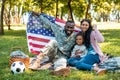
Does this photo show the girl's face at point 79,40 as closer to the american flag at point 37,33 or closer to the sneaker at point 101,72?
the sneaker at point 101,72

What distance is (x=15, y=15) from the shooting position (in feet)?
226

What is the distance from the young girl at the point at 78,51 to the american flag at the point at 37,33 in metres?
1.66

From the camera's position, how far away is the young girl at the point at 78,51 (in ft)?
30.9

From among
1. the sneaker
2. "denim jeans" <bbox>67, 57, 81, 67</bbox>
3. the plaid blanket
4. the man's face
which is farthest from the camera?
the man's face

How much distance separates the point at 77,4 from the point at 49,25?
84.1ft

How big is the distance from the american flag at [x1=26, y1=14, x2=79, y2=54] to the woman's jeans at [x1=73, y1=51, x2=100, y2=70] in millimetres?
2156

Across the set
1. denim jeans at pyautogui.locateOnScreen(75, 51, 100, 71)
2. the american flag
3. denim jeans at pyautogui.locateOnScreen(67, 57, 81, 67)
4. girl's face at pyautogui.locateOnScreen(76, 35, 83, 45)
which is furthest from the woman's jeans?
the american flag

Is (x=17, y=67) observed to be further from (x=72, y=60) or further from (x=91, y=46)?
(x=91, y=46)

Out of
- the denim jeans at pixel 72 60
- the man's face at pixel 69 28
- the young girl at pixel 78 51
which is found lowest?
the denim jeans at pixel 72 60

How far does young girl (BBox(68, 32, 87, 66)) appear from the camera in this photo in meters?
9.41

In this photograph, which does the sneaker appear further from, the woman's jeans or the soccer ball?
the soccer ball

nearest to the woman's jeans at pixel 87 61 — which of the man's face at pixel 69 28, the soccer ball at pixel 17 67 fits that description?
the man's face at pixel 69 28

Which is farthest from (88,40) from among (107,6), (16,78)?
(107,6)

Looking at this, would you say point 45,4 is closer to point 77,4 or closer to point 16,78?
point 77,4
